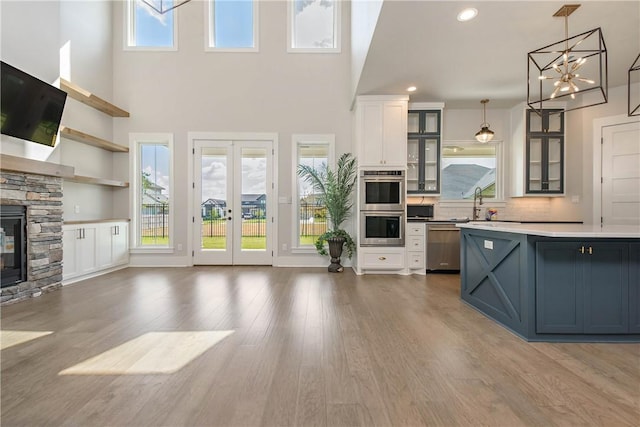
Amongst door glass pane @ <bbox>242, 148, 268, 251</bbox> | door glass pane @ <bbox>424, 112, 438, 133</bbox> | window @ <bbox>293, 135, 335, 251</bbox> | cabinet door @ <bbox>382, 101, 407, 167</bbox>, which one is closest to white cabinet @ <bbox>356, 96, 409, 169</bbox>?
cabinet door @ <bbox>382, 101, 407, 167</bbox>

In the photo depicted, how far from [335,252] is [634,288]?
3767mm

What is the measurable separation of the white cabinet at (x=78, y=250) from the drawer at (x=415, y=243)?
5146 mm

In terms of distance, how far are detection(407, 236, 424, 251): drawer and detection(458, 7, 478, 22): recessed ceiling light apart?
10.8 feet

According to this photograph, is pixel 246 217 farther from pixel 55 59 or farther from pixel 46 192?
pixel 55 59

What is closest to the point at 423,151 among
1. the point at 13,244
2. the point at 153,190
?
the point at 153,190

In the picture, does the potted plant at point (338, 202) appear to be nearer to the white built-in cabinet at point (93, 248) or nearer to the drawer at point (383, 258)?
the drawer at point (383, 258)

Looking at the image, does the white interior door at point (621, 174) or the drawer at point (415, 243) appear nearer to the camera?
the white interior door at point (621, 174)

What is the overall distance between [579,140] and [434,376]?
5713 mm

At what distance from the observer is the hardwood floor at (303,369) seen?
165cm

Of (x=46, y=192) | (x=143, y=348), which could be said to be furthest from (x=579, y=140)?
(x=46, y=192)

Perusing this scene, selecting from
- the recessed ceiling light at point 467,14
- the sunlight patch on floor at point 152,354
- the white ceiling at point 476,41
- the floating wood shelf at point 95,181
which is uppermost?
the white ceiling at point 476,41

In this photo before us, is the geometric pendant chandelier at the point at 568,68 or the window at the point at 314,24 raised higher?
the window at the point at 314,24

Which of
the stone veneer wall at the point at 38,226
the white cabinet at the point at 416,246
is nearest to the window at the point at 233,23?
the stone veneer wall at the point at 38,226

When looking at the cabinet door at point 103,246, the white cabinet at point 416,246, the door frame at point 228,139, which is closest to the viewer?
the cabinet door at point 103,246
